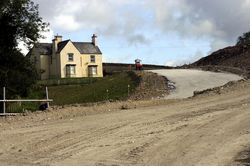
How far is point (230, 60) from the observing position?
51.2m

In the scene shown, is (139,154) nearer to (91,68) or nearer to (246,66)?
(246,66)

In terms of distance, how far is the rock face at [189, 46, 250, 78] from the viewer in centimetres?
4612

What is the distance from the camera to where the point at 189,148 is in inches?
477

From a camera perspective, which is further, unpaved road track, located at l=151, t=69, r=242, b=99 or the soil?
unpaved road track, located at l=151, t=69, r=242, b=99

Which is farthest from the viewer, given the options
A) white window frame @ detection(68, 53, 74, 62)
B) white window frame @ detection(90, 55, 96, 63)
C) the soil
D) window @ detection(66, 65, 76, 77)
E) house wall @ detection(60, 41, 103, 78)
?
white window frame @ detection(90, 55, 96, 63)

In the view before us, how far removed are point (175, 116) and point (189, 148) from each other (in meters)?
6.11

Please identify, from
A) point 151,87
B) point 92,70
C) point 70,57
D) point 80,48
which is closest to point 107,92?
point 151,87

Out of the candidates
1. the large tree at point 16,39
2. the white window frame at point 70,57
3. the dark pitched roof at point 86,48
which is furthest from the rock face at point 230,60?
the dark pitched roof at point 86,48

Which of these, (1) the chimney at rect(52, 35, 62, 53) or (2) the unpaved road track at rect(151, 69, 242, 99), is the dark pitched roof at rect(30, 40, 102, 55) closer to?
(1) the chimney at rect(52, 35, 62, 53)

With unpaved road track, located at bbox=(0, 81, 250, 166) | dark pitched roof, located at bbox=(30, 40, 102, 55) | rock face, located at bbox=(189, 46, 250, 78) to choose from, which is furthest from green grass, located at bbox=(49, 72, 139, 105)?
dark pitched roof, located at bbox=(30, 40, 102, 55)

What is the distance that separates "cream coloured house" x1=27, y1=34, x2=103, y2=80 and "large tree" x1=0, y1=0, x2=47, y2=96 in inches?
1879

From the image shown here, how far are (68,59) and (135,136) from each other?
242 ft

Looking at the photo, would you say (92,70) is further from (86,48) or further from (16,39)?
(16,39)

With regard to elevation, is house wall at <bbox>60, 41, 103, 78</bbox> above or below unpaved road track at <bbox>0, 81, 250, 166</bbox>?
above
